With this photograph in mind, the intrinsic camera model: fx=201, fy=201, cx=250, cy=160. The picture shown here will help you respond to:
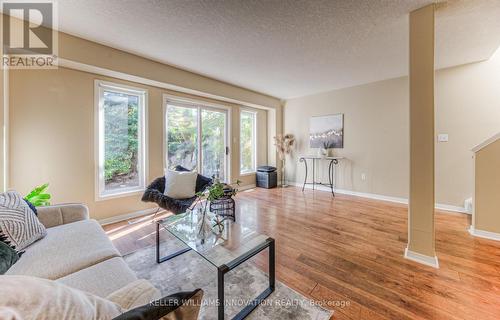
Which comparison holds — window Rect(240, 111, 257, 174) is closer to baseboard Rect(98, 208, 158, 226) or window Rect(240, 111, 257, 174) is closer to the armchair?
baseboard Rect(98, 208, 158, 226)

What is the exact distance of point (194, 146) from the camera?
14.3 feet

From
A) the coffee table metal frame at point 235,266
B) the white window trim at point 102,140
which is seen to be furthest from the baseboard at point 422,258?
the white window trim at point 102,140

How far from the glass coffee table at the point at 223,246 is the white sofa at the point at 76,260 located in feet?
1.62

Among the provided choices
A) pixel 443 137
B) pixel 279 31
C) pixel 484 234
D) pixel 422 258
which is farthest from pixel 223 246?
pixel 443 137

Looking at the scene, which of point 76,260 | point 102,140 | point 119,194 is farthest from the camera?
point 119,194

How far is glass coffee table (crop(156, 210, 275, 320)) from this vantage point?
135cm

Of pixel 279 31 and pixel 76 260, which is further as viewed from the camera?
pixel 279 31

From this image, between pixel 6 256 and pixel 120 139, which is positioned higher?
pixel 120 139

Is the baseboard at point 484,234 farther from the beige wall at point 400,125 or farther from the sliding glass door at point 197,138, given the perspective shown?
the sliding glass door at point 197,138

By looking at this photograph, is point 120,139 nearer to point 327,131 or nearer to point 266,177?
point 266,177

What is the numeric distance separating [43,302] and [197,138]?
405cm

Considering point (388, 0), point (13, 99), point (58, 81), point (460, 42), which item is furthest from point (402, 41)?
point (13, 99)

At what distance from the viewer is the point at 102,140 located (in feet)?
10.2

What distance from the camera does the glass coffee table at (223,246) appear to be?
135 centimetres
